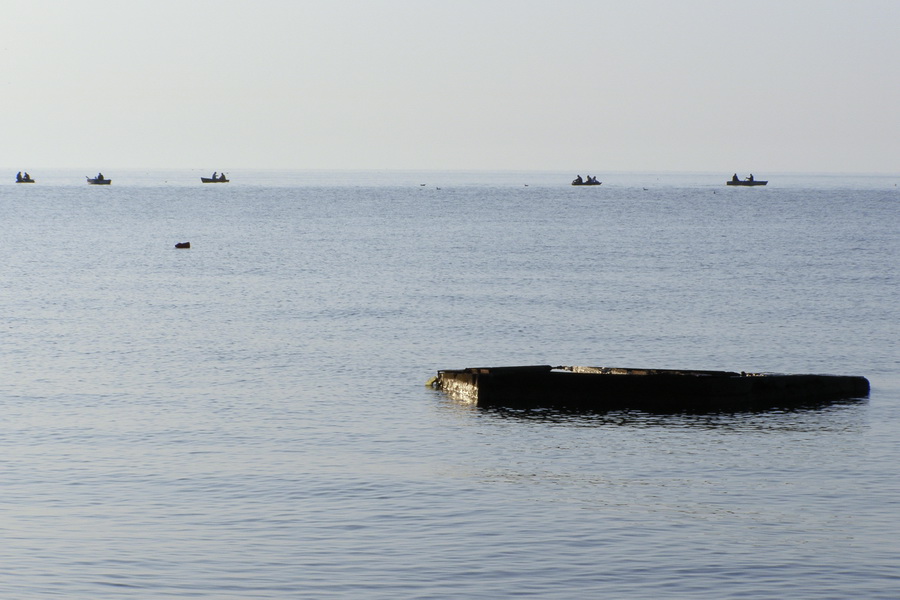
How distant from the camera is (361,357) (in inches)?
1577

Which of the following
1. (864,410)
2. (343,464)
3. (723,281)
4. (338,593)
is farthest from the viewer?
(723,281)

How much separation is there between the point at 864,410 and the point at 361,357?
15.5m

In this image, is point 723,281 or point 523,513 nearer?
point 523,513

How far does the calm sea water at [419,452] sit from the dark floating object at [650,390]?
1.06 metres

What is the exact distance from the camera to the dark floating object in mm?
32188

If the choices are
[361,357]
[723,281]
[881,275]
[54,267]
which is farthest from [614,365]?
[54,267]

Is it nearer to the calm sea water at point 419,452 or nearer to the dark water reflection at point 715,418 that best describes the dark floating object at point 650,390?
the dark water reflection at point 715,418

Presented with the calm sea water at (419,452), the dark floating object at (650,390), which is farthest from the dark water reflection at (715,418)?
the dark floating object at (650,390)

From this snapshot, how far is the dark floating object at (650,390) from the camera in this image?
32188 mm

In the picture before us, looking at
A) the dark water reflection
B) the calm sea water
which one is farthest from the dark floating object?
the calm sea water

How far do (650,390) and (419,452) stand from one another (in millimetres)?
8312

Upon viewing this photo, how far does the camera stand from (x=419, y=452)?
26.3 meters

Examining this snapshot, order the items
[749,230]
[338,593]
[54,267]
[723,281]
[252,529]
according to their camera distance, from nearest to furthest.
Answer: [338,593], [252,529], [723,281], [54,267], [749,230]

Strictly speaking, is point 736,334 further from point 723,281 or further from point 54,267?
point 54,267
